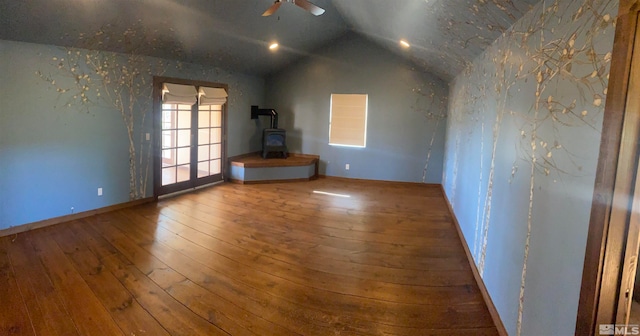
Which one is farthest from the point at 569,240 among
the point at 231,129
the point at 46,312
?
the point at 231,129

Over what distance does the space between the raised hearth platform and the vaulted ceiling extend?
6.58 ft

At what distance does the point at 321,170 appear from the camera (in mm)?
8219

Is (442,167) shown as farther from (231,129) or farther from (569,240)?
(569,240)

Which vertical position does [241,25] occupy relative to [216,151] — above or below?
above

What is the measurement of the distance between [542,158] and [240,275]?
2.61m

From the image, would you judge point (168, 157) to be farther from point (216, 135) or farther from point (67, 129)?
point (67, 129)

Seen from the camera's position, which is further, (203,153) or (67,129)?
(203,153)

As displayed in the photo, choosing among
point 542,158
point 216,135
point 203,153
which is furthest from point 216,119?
point 542,158

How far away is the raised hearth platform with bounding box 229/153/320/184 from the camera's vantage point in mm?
7262

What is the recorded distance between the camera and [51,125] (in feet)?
14.2

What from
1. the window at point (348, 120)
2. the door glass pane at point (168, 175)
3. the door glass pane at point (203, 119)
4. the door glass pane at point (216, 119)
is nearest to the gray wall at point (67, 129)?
the door glass pane at point (168, 175)

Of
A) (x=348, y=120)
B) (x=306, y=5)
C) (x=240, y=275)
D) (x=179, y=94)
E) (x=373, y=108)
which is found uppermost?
(x=306, y=5)

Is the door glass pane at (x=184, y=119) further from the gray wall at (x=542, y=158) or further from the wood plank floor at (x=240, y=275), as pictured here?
the gray wall at (x=542, y=158)

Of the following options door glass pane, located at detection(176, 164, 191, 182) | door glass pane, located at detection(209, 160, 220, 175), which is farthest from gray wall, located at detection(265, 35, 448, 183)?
door glass pane, located at detection(176, 164, 191, 182)
